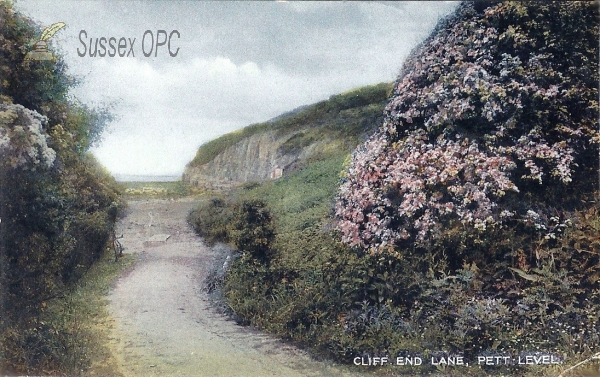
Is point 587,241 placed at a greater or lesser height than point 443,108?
lesser

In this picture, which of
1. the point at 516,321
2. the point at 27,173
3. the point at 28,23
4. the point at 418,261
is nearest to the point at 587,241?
the point at 516,321

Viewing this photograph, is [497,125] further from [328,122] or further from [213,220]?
[213,220]

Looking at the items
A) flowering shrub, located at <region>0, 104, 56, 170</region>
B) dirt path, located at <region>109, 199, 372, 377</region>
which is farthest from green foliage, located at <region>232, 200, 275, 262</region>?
flowering shrub, located at <region>0, 104, 56, 170</region>

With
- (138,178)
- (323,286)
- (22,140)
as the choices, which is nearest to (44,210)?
(22,140)

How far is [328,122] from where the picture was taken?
14.8 ft

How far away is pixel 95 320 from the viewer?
14.6ft

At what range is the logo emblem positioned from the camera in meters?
4.38

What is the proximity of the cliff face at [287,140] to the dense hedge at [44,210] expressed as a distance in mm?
989

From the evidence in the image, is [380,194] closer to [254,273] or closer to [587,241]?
[254,273]

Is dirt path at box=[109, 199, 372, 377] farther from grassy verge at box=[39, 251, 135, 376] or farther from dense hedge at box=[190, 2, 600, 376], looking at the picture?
dense hedge at box=[190, 2, 600, 376]

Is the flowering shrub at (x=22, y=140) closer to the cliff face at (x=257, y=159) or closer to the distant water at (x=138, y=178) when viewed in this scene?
the distant water at (x=138, y=178)

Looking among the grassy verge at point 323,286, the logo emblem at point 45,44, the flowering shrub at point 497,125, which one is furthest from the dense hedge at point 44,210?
the flowering shrub at point 497,125

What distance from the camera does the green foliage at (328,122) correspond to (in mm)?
4461

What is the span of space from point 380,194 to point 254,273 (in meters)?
1.33
